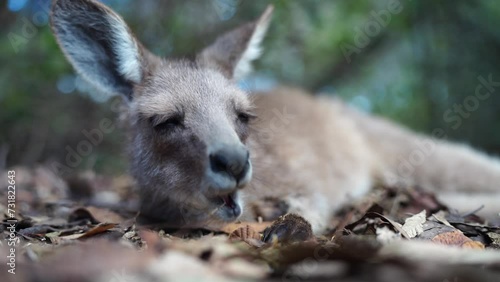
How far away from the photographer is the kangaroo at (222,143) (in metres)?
4.02

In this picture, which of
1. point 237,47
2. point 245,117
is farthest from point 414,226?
point 237,47

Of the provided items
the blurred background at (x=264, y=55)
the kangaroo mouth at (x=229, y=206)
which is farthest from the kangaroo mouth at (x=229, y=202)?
the blurred background at (x=264, y=55)

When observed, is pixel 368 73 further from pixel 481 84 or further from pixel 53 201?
pixel 53 201

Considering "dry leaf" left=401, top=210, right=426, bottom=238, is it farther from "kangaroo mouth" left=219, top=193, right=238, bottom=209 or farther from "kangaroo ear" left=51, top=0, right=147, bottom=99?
"kangaroo ear" left=51, top=0, right=147, bottom=99

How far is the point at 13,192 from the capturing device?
573 centimetres

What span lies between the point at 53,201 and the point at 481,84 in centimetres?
774

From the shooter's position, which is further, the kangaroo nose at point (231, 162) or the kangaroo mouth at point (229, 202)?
the kangaroo mouth at point (229, 202)

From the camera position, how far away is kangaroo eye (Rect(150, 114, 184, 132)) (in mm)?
4336

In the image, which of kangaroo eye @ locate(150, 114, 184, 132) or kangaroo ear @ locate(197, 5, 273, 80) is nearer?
kangaroo eye @ locate(150, 114, 184, 132)

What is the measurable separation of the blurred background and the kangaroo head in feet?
6.13

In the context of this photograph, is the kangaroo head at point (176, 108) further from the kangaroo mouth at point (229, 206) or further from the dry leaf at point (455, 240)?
the dry leaf at point (455, 240)

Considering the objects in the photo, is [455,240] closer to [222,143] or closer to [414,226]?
[414,226]

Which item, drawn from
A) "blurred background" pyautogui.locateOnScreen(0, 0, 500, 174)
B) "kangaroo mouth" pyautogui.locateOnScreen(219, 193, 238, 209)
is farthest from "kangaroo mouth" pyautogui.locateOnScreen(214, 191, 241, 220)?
"blurred background" pyautogui.locateOnScreen(0, 0, 500, 174)

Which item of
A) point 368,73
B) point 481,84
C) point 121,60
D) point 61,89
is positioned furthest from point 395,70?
point 121,60
